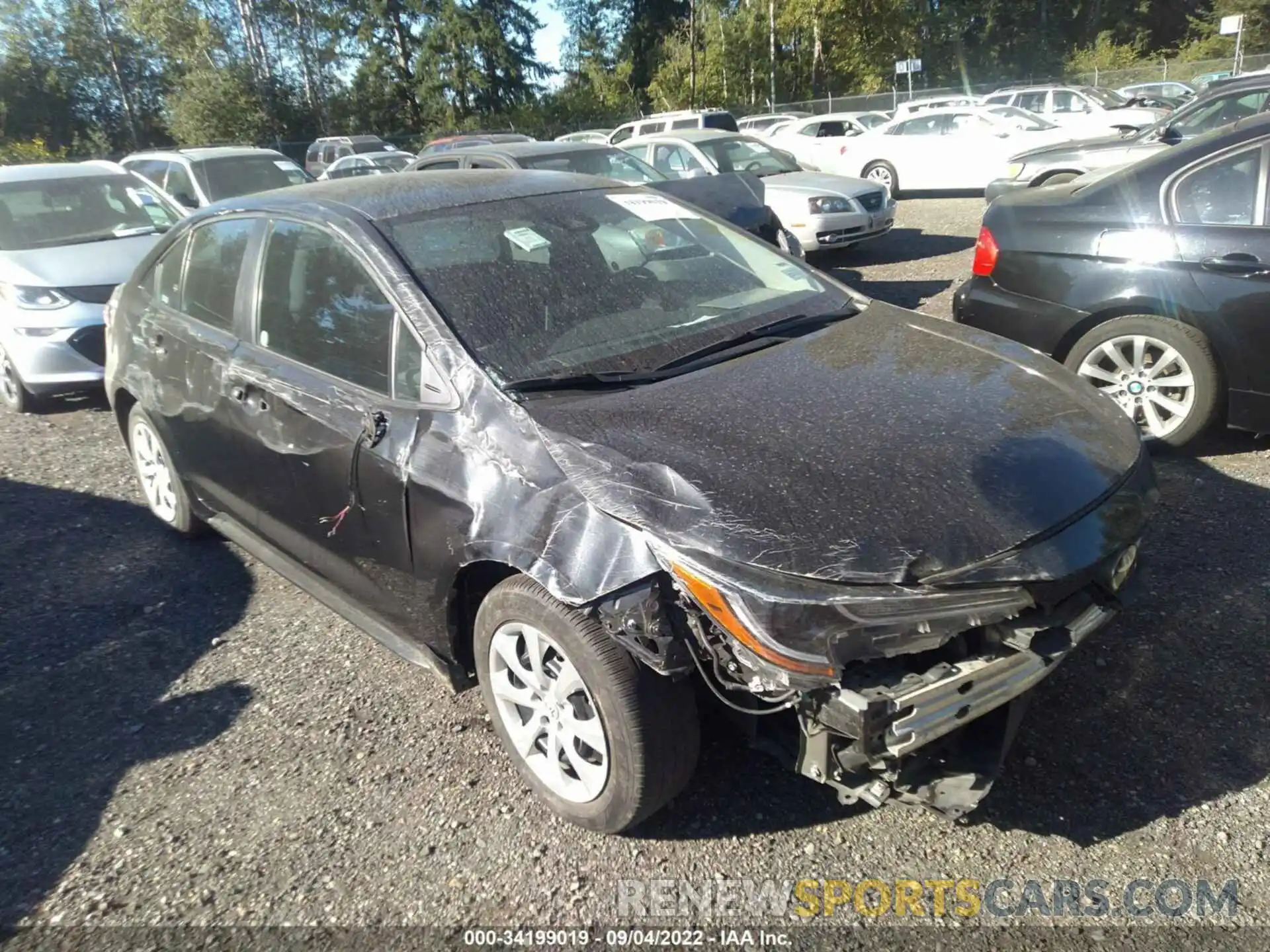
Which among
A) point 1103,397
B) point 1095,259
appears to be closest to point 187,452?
point 1103,397

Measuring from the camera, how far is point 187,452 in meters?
4.02

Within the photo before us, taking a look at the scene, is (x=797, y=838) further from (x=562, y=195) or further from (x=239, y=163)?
(x=239, y=163)

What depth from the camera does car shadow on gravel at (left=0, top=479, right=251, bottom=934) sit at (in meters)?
2.83

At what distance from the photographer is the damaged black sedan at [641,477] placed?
7.12 ft

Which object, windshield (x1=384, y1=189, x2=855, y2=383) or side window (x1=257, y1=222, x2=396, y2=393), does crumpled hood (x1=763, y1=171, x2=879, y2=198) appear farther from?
side window (x1=257, y1=222, x2=396, y2=393)

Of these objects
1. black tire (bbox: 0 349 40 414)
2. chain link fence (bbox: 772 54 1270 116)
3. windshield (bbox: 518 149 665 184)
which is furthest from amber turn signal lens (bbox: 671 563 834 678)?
chain link fence (bbox: 772 54 1270 116)

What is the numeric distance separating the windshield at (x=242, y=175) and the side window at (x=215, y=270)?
801 cm

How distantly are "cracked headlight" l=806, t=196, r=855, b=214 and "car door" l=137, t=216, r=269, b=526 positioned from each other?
7707 millimetres

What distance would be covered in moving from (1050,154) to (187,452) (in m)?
11.1

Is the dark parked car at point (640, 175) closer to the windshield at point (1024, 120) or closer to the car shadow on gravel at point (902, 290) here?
the car shadow on gravel at point (902, 290)

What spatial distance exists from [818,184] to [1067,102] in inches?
465

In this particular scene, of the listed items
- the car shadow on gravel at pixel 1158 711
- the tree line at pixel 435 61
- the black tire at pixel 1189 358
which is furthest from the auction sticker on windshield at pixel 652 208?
the tree line at pixel 435 61

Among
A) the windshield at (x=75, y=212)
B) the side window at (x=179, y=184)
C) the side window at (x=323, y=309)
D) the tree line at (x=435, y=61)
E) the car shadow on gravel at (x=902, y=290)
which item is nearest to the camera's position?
the side window at (x=323, y=309)

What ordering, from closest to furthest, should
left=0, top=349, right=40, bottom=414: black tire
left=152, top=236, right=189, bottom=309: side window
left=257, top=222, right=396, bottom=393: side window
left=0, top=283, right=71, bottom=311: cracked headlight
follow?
left=257, top=222, right=396, bottom=393: side window → left=152, top=236, right=189, bottom=309: side window → left=0, top=283, right=71, bottom=311: cracked headlight → left=0, top=349, right=40, bottom=414: black tire
